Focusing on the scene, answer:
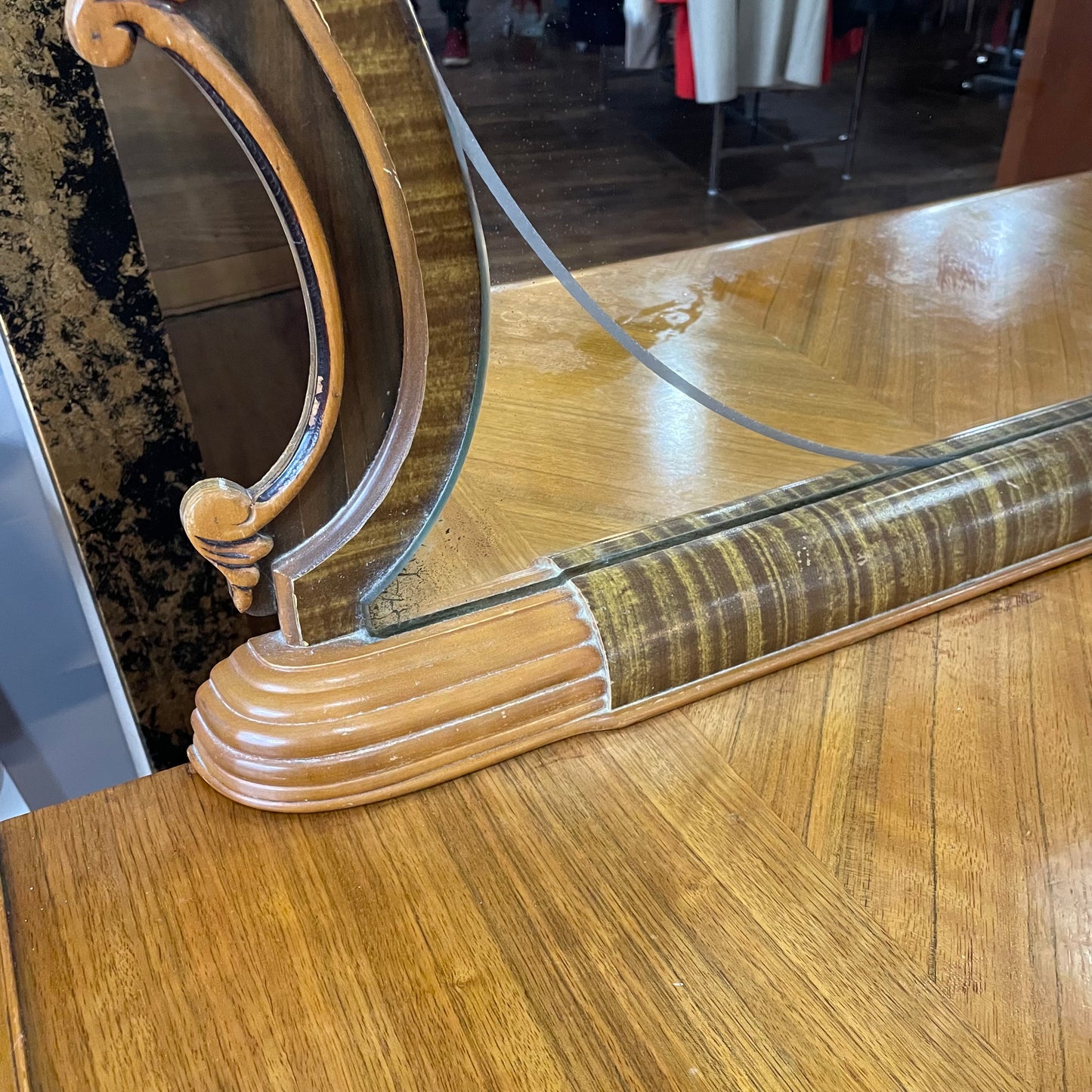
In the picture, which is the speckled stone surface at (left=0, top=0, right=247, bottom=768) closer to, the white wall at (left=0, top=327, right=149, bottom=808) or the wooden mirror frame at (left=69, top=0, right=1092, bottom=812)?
the white wall at (left=0, top=327, right=149, bottom=808)

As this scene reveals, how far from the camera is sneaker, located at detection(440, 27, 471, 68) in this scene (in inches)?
15.1

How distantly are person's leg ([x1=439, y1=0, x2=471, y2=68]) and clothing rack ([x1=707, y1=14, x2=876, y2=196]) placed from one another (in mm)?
152

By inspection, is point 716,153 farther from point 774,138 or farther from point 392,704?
point 392,704

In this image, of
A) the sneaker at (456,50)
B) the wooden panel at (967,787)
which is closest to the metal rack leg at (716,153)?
the sneaker at (456,50)

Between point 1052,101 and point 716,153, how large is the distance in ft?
0.94

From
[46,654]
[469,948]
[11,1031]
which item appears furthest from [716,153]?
[46,654]

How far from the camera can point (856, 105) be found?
1.78ft

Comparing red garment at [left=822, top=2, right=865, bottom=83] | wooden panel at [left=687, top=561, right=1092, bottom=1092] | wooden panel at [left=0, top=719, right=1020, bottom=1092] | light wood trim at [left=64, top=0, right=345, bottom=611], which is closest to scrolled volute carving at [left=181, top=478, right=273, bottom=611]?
light wood trim at [left=64, top=0, right=345, bottom=611]

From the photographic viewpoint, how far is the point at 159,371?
0.67 meters

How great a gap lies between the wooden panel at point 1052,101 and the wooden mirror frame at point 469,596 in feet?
0.68

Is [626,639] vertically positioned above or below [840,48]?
below

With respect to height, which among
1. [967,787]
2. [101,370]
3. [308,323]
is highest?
Result: [308,323]

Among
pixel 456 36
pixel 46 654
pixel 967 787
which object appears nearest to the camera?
pixel 456 36

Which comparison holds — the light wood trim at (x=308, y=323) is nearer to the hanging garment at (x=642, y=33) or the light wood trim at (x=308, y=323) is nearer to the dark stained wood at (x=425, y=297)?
the dark stained wood at (x=425, y=297)
